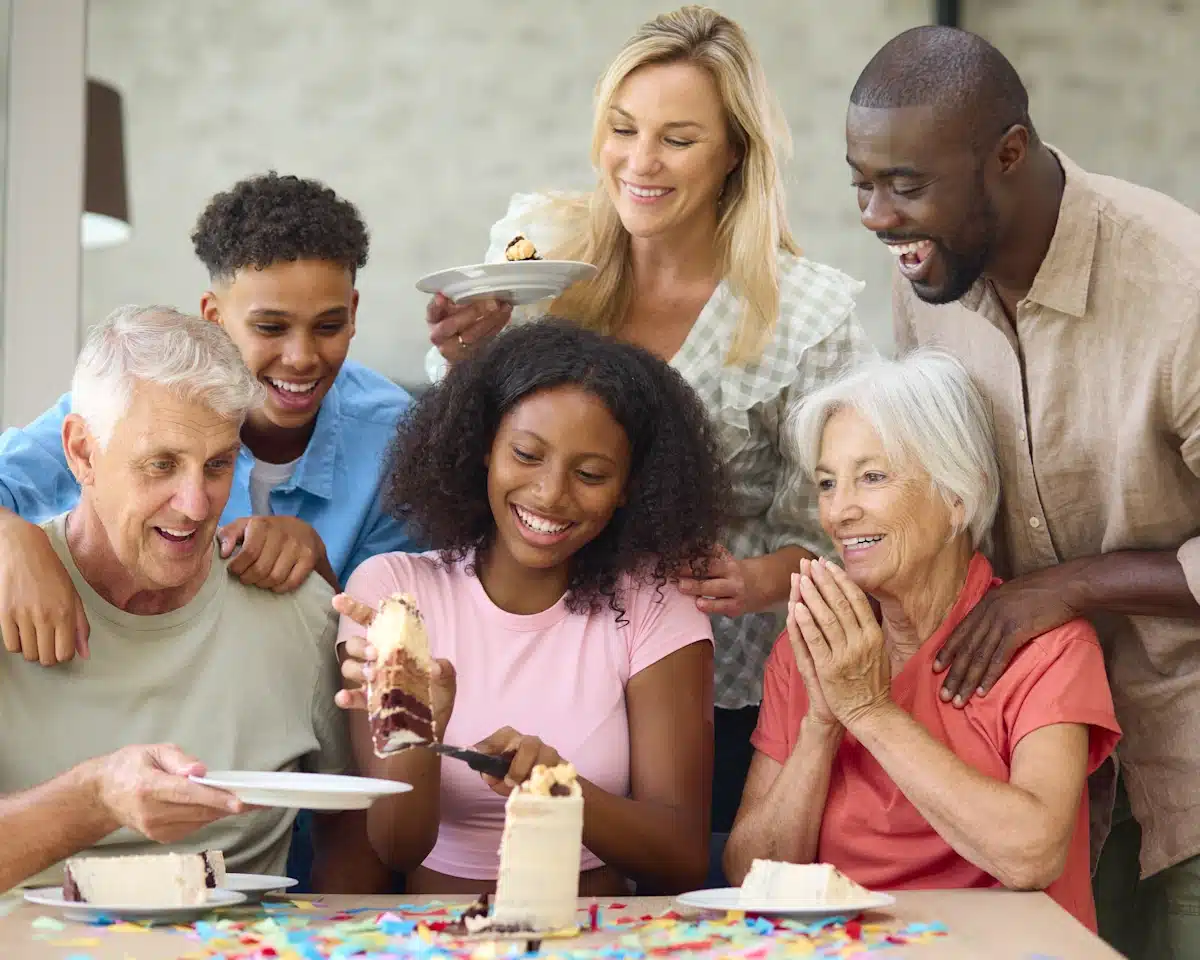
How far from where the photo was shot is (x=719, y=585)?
258cm

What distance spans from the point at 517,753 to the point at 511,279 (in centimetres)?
94

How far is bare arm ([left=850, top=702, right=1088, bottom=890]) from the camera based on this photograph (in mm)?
2143

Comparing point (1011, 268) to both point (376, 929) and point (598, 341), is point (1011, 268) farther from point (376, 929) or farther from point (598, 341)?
point (376, 929)

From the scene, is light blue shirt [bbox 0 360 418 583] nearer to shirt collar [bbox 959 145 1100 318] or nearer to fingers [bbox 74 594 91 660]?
fingers [bbox 74 594 91 660]

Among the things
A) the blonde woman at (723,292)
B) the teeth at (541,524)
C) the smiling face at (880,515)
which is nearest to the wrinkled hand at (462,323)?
the blonde woman at (723,292)

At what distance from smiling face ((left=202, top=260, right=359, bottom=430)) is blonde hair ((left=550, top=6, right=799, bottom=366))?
0.48 m

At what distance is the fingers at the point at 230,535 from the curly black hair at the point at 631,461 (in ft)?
0.90

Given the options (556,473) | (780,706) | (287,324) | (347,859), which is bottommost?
(347,859)

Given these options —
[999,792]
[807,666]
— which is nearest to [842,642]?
[807,666]

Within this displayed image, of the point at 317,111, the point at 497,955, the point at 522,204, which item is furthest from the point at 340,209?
the point at 317,111

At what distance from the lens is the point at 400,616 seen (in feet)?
6.41

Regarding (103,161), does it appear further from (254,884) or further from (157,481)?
(254,884)

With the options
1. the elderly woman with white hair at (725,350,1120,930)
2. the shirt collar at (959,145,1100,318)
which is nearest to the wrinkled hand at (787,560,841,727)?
the elderly woman with white hair at (725,350,1120,930)

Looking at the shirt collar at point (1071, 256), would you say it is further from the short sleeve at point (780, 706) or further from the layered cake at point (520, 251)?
the layered cake at point (520, 251)
